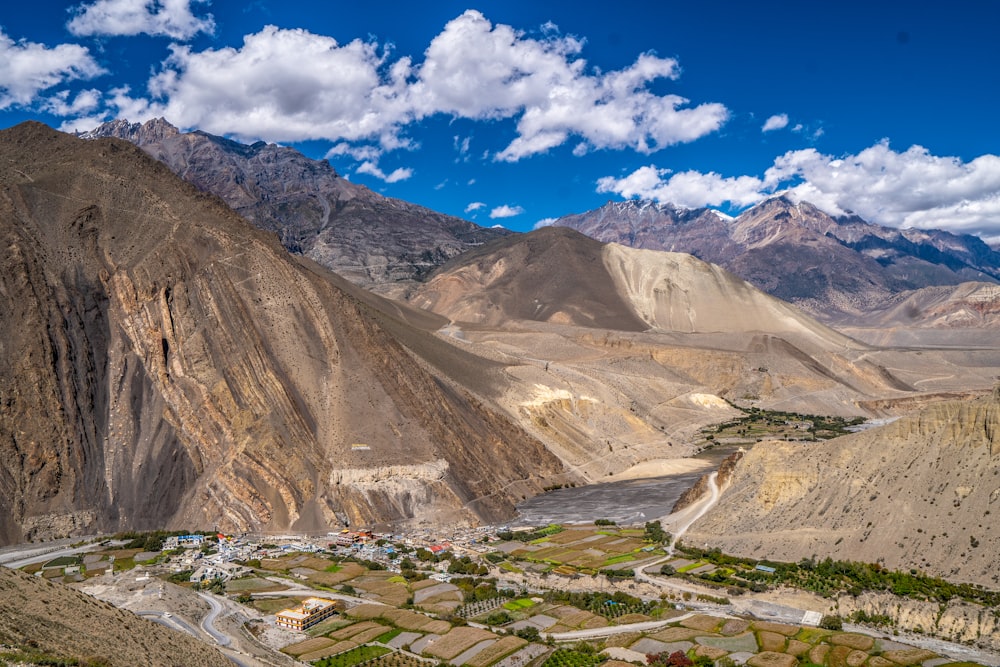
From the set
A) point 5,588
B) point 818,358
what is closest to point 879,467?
point 5,588

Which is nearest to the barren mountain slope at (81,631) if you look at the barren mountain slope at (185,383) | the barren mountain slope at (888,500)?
the barren mountain slope at (185,383)

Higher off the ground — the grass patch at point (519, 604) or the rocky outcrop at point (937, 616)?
the rocky outcrop at point (937, 616)

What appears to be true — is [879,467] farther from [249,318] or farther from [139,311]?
[139,311]

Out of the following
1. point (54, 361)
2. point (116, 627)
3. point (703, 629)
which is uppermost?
point (54, 361)

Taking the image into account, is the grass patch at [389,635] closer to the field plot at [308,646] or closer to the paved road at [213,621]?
the field plot at [308,646]

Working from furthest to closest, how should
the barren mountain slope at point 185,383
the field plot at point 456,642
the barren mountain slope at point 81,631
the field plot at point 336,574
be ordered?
1. the barren mountain slope at point 185,383
2. the field plot at point 336,574
3. the field plot at point 456,642
4. the barren mountain slope at point 81,631

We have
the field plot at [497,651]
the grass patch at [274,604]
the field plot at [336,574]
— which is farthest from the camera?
the field plot at [336,574]

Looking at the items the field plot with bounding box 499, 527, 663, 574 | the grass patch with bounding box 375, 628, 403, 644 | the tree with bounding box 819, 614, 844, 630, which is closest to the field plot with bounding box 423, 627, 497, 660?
the grass patch with bounding box 375, 628, 403, 644
